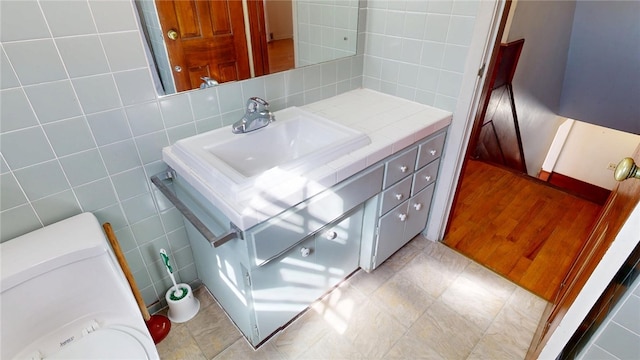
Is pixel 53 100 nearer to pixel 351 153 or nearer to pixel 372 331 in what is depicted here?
Answer: pixel 351 153

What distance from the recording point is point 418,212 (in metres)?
1.82

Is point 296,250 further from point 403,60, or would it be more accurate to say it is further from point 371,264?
point 403,60

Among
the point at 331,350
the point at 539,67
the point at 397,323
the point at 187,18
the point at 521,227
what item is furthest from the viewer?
the point at 539,67

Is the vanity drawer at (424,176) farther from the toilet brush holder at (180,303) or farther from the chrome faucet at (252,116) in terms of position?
the toilet brush holder at (180,303)

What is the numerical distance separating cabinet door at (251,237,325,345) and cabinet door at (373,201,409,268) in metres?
0.35

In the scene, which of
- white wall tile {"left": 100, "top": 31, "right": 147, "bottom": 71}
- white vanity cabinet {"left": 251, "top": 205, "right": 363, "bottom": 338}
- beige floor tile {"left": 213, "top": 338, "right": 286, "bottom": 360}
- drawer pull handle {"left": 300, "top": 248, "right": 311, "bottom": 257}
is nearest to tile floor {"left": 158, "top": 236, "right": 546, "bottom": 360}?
beige floor tile {"left": 213, "top": 338, "right": 286, "bottom": 360}

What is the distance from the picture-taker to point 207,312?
5.16 ft

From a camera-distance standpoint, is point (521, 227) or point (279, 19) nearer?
point (279, 19)

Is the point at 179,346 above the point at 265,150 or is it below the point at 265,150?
below

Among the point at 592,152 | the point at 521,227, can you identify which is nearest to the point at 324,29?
the point at 521,227

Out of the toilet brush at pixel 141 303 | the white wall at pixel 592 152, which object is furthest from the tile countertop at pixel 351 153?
the white wall at pixel 592 152

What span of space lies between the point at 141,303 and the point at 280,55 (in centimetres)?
120

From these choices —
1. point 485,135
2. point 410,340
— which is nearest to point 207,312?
point 410,340

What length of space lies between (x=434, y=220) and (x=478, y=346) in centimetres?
69
